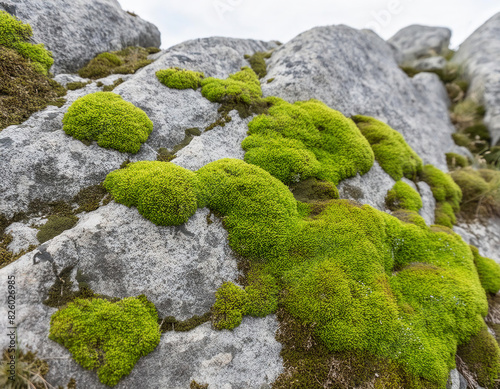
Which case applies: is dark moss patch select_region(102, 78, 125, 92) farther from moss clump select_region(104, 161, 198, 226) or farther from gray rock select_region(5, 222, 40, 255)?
gray rock select_region(5, 222, 40, 255)

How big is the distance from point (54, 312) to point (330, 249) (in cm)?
532

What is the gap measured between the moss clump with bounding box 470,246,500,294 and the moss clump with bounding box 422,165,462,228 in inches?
78.3

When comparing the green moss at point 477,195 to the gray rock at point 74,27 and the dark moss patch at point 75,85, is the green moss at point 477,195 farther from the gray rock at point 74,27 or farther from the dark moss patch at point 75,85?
the gray rock at point 74,27

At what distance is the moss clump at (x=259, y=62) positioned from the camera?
37.0ft

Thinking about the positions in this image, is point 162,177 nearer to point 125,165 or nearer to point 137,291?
point 125,165

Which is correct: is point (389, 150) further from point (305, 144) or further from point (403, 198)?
point (305, 144)

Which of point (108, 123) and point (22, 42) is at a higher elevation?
point (22, 42)

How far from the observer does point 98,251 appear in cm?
470

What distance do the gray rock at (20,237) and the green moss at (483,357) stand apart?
30.0 feet

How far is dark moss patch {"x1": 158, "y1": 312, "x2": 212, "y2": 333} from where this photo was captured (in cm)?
448

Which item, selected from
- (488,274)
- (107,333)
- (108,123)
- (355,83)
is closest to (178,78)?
(108,123)

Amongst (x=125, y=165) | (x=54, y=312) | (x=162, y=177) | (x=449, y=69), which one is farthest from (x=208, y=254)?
(x=449, y=69)

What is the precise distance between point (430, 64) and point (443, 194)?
17.8m

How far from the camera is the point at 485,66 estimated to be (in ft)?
60.8
